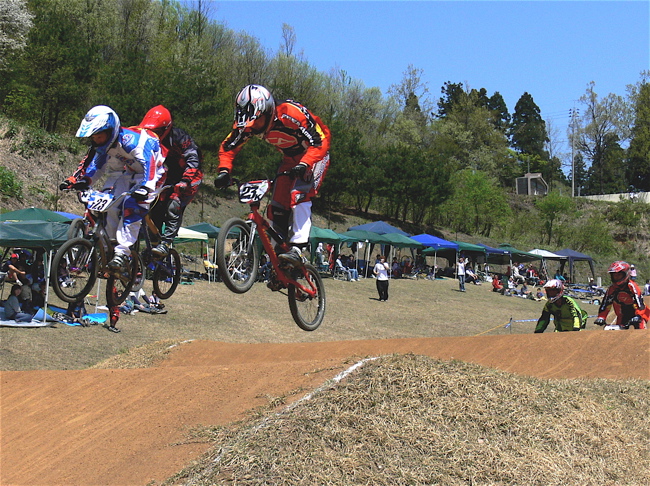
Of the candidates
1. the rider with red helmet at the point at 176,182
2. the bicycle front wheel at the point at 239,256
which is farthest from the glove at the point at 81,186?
the bicycle front wheel at the point at 239,256

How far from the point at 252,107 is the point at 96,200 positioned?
2.34 metres

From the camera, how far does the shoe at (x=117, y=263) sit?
311 inches

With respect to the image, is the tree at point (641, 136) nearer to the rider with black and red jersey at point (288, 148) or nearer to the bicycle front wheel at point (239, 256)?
the rider with black and red jersey at point (288, 148)

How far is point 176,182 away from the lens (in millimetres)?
9438

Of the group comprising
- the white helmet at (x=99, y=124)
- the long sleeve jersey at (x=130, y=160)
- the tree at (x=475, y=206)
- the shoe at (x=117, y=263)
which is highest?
the tree at (x=475, y=206)

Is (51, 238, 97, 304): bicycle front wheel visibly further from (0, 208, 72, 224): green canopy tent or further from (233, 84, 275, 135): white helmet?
(0, 208, 72, 224): green canopy tent

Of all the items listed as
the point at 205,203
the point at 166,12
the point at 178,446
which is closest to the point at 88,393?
the point at 178,446

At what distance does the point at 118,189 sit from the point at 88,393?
3.48 meters

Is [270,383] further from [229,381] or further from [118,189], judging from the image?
[118,189]

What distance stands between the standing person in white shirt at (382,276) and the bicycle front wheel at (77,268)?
77.2 ft

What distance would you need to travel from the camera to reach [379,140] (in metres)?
74.0

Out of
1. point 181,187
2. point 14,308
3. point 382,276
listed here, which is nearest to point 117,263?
point 181,187

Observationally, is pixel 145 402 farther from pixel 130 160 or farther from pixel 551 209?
pixel 551 209

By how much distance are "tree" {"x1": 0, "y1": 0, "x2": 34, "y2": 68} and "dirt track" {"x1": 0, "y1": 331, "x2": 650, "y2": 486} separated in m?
40.8
